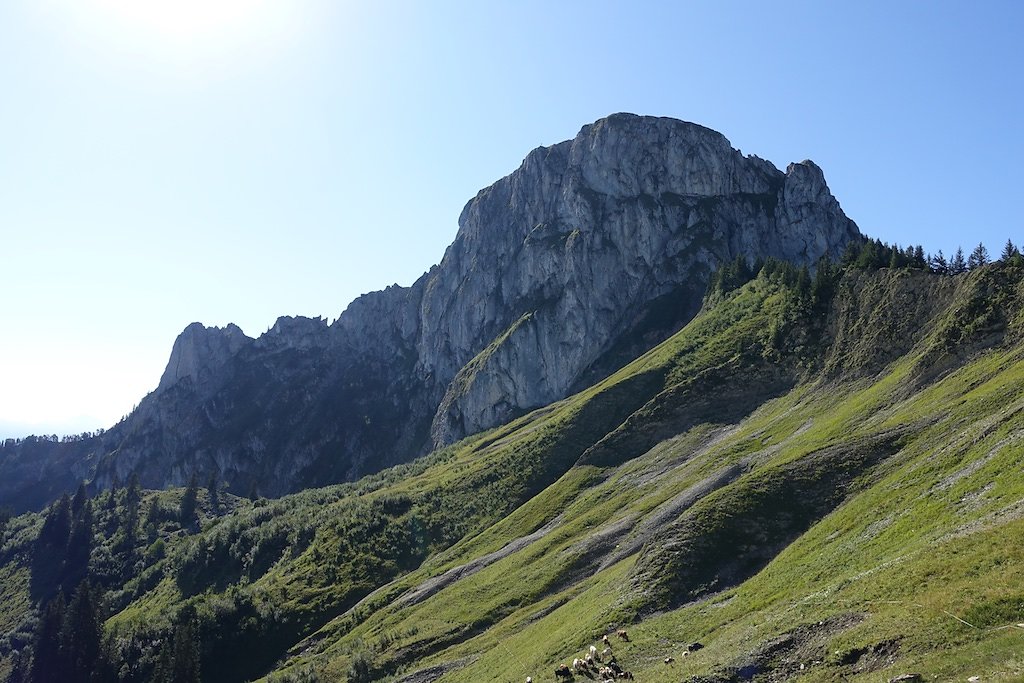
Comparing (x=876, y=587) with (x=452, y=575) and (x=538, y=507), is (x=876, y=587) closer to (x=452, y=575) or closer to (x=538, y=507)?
(x=452, y=575)

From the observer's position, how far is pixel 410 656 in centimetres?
6994

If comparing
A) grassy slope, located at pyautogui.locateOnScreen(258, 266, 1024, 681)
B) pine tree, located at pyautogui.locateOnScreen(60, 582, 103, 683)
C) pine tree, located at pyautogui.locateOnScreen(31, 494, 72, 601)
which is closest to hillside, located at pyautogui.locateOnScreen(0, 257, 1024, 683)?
grassy slope, located at pyautogui.locateOnScreen(258, 266, 1024, 681)

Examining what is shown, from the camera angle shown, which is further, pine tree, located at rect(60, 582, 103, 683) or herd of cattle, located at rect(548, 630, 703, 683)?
pine tree, located at rect(60, 582, 103, 683)

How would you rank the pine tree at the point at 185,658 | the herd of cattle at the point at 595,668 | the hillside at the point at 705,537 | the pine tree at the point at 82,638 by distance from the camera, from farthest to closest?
1. the pine tree at the point at 82,638
2. the pine tree at the point at 185,658
3. the herd of cattle at the point at 595,668
4. the hillside at the point at 705,537

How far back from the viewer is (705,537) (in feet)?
180

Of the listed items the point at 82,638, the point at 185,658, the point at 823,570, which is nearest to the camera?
the point at 823,570

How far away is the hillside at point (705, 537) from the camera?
105 ft

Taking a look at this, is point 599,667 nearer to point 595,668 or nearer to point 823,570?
point 595,668

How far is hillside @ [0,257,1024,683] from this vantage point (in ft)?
105

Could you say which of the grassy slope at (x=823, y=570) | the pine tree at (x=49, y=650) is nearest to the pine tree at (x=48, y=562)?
the pine tree at (x=49, y=650)

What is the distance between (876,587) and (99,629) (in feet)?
444

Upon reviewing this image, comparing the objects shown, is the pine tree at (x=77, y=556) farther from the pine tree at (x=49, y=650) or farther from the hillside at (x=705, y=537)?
the pine tree at (x=49, y=650)

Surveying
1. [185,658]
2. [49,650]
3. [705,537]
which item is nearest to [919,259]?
[705,537]

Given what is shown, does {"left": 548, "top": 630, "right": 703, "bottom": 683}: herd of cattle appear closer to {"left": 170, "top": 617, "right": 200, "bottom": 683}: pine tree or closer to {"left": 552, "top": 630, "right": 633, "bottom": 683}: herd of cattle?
{"left": 552, "top": 630, "right": 633, "bottom": 683}: herd of cattle
